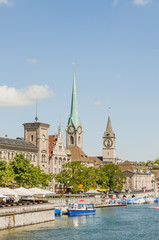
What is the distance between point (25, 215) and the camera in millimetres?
64812

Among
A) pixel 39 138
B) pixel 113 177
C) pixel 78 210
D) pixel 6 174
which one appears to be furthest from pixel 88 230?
pixel 113 177

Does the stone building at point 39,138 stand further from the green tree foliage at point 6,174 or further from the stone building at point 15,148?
the green tree foliage at point 6,174

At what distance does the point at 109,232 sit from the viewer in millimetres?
66125

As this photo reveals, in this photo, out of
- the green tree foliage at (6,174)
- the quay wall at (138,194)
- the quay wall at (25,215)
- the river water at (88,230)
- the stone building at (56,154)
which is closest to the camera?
the river water at (88,230)

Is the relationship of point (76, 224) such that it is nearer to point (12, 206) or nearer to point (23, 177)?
point (12, 206)

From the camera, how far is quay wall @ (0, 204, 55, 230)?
5959cm

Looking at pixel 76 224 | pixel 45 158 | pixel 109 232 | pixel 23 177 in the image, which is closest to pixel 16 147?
pixel 45 158

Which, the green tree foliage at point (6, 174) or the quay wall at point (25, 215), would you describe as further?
the green tree foliage at point (6, 174)

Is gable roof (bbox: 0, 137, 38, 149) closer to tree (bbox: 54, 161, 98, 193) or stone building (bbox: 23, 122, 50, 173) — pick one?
stone building (bbox: 23, 122, 50, 173)

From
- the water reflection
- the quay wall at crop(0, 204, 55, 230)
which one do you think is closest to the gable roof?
the water reflection

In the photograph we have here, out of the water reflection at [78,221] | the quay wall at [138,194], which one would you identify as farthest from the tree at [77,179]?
the water reflection at [78,221]

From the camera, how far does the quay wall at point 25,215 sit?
196 feet

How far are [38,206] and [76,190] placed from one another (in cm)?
5820

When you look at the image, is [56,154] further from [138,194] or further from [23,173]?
[23,173]
